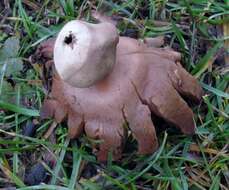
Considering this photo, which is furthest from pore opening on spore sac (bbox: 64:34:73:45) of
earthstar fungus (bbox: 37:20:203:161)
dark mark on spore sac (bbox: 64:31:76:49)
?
earthstar fungus (bbox: 37:20:203:161)

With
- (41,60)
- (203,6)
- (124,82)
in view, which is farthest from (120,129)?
(203,6)

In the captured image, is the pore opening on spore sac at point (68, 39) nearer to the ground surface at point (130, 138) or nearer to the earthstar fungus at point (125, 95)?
the earthstar fungus at point (125, 95)

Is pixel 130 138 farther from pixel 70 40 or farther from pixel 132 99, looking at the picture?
pixel 70 40

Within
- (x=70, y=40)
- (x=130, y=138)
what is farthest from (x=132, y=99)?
(x=70, y=40)

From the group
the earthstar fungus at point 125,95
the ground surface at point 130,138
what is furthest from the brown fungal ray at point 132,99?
the ground surface at point 130,138

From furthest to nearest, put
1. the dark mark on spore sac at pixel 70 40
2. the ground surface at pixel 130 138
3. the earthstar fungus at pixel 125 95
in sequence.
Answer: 1. the ground surface at pixel 130 138
2. the earthstar fungus at pixel 125 95
3. the dark mark on spore sac at pixel 70 40

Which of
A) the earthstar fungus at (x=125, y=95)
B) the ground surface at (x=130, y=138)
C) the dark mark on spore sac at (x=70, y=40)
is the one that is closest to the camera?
the dark mark on spore sac at (x=70, y=40)
